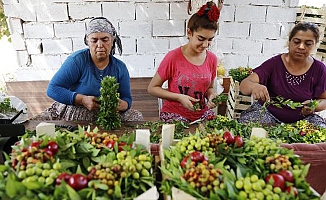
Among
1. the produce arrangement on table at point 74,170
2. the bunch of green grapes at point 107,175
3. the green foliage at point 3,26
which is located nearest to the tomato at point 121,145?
the produce arrangement on table at point 74,170

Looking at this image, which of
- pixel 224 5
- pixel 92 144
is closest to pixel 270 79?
pixel 224 5

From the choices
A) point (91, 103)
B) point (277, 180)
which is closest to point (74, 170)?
point (277, 180)

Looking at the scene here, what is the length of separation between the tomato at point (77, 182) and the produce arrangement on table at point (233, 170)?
8.2 inches

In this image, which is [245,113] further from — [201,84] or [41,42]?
[41,42]

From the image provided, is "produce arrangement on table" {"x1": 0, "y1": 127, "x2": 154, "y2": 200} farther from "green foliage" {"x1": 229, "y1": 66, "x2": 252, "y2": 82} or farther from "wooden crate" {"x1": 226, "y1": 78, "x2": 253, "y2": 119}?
"green foliage" {"x1": 229, "y1": 66, "x2": 252, "y2": 82}

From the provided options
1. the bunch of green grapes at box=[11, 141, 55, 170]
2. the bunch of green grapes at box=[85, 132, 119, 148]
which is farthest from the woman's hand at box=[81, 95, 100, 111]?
the bunch of green grapes at box=[11, 141, 55, 170]

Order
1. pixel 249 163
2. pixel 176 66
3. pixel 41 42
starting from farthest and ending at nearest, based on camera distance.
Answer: pixel 41 42 → pixel 176 66 → pixel 249 163

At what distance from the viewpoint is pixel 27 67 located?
10.5 feet

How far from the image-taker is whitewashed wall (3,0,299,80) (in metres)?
3.03

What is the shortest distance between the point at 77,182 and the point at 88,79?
4.44 ft

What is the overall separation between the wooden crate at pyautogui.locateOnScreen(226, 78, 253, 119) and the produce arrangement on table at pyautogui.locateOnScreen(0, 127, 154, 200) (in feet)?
6.00

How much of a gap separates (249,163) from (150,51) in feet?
A: 8.17

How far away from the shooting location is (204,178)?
74cm

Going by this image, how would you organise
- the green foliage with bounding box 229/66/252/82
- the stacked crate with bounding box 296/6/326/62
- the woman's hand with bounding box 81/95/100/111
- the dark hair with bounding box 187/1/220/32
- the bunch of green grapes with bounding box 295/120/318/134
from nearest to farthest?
1. the bunch of green grapes with bounding box 295/120/318/134
2. the woman's hand with bounding box 81/95/100/111
3. the dark hair with bounding box 187/1/220/32
4. the green foliage with bounding box 229/66/252/82
5. the stacked crate with bounding box 296/6/326/62
